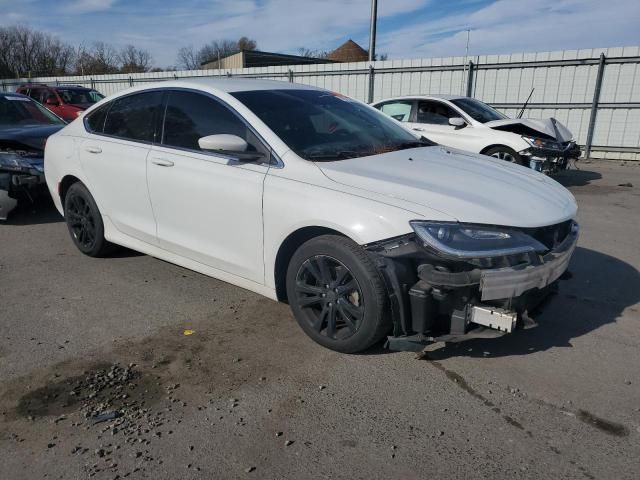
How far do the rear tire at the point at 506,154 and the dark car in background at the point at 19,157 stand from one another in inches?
278

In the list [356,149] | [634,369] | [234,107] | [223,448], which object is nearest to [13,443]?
[223,448]

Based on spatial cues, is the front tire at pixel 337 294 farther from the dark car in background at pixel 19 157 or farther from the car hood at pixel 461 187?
the dark car in background at pixel 19 157

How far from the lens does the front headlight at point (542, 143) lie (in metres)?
8.88

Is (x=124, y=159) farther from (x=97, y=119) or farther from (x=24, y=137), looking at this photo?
(x=24, y=137)

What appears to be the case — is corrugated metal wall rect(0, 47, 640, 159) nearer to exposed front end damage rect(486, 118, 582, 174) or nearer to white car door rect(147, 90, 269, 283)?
exposed front end damage rect(486, 118, 582, 174)

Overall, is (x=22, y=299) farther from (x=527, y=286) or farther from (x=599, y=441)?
(x=599, y=441)

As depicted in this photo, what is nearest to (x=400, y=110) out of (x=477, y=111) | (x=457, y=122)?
(x=477, y=111)

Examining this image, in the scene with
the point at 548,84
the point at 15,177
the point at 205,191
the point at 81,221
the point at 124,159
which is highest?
the point at 548,84

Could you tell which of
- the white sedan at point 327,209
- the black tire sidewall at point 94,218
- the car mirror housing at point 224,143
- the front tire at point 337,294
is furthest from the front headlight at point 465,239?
the black tire sidewall at point 94,218

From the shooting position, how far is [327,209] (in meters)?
3.08

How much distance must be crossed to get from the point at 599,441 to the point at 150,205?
3.45 metres

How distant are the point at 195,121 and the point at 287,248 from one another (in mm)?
1342

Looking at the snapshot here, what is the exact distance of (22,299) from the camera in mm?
4176

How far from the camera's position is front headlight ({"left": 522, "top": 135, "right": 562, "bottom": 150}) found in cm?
888
